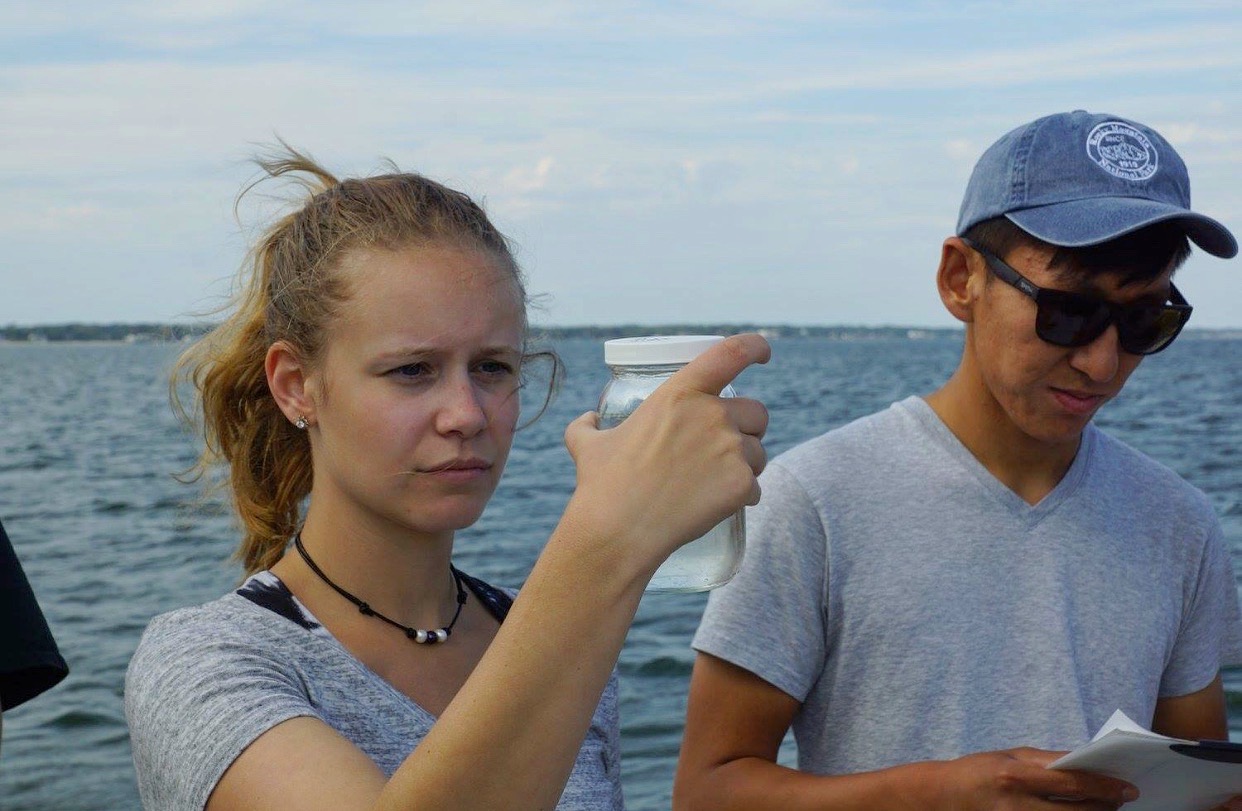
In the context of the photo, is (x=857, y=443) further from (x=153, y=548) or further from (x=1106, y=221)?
(x=153, y=548)

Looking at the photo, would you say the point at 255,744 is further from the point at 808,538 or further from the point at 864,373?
the point at 864,373

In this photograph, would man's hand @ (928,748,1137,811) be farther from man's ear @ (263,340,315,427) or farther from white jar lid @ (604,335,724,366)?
man's ear @ (263,340,315,427)

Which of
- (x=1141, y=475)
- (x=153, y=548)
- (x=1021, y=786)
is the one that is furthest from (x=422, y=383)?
(x=153, y=548)

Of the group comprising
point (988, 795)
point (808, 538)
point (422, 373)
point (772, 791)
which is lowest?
point (772, 791)

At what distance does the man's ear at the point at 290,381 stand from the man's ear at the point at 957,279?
140cm

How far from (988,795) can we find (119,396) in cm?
4974

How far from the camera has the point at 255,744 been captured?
1580 mm

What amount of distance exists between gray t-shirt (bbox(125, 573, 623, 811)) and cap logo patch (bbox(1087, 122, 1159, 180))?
1.58 metres

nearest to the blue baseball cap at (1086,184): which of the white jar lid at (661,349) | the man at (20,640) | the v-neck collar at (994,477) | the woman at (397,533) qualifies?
the v-neck collar at (994,477)

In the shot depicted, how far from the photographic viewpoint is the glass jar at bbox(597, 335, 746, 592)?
1.46 m

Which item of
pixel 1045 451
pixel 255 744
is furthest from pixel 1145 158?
pixel 255 744

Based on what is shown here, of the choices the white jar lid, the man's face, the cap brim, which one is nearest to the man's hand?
the man's face

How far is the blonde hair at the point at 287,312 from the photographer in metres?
2.03

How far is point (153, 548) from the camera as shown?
13.9 meters
